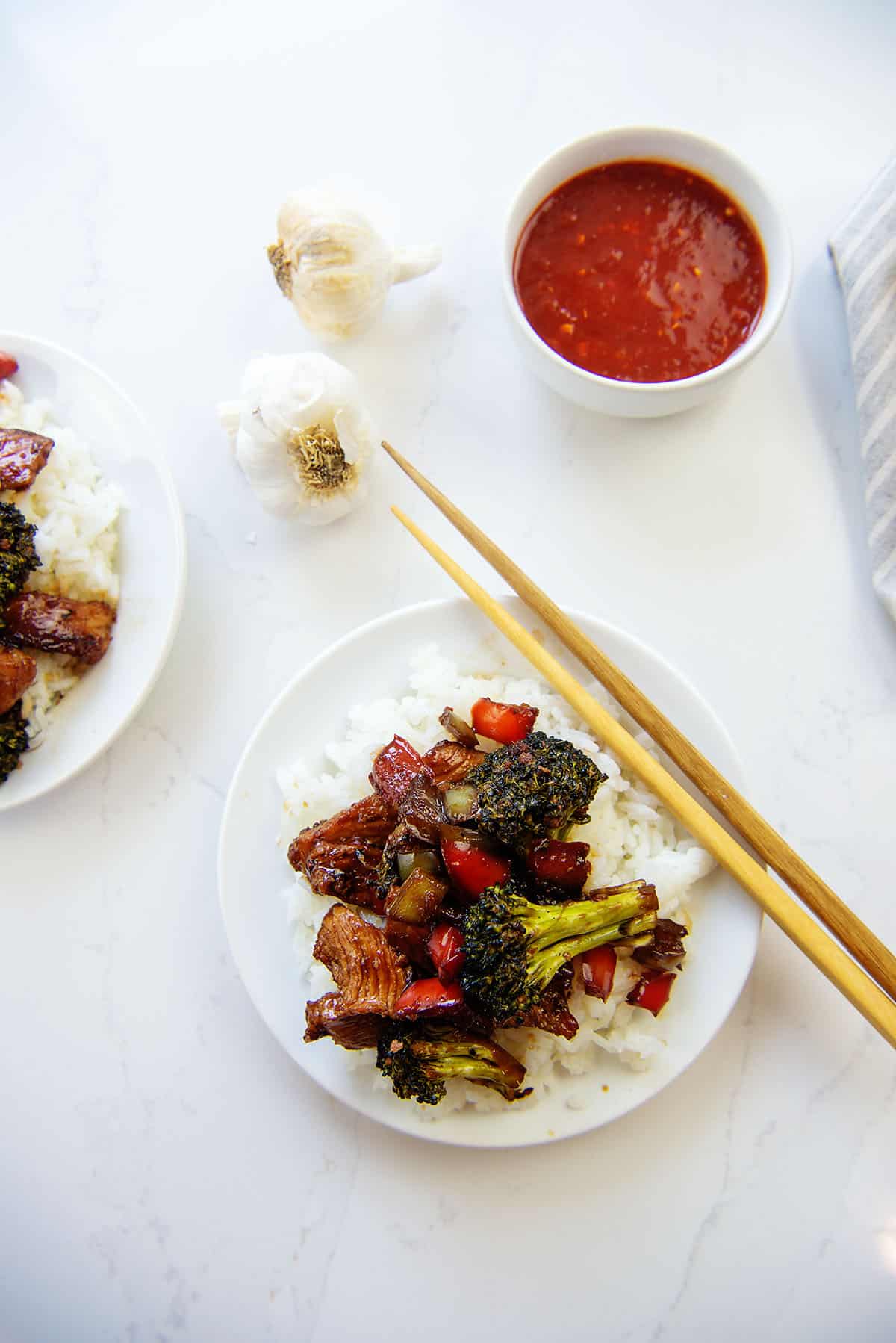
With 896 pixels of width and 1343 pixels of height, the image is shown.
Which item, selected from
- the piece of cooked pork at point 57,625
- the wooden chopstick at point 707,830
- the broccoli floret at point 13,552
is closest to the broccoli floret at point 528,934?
the wooden chopstick at point 707,830

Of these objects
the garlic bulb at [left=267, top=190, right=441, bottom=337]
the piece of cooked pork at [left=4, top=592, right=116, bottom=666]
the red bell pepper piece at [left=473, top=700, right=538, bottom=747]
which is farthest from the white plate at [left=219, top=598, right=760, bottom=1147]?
the garlic bulb at [left=267, top=190, right=441, bottom=337]

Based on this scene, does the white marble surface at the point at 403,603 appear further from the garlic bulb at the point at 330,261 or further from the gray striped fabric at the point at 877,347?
the garlic bulb at the point at 330,261

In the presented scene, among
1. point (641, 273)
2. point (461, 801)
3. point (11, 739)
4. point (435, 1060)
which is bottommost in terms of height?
point (11, 739)

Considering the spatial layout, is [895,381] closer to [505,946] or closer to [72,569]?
[505,946]

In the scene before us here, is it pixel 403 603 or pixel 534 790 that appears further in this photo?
pixel 403 603

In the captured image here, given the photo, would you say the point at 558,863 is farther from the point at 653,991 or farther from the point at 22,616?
the point at 22,616

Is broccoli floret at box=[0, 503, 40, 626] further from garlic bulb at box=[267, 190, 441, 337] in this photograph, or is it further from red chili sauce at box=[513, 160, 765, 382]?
red chili sauce at box=[513, 160, 765, 382]

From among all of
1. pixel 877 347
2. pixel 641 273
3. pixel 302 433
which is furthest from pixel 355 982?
Answer: pixel 877 347
